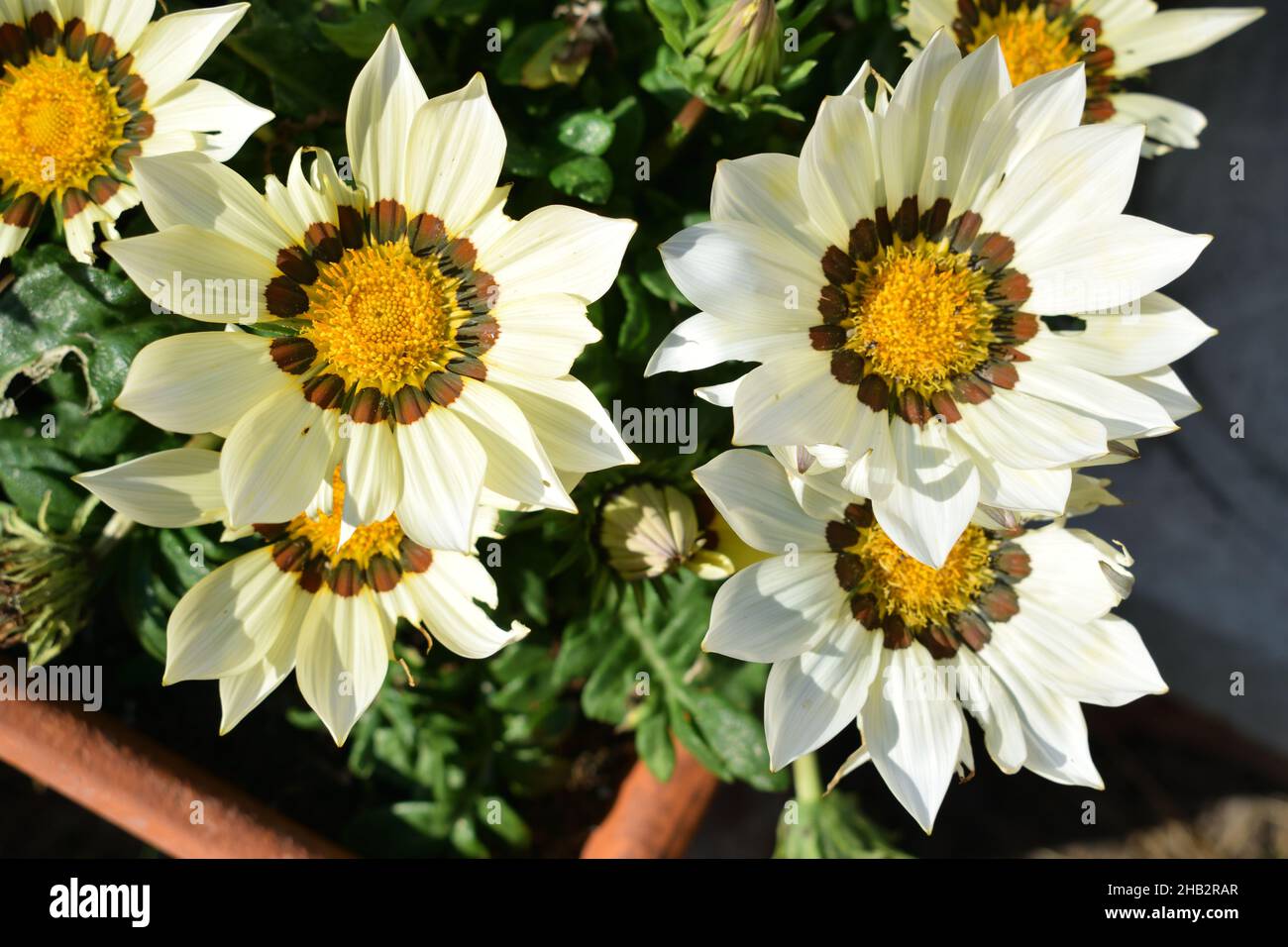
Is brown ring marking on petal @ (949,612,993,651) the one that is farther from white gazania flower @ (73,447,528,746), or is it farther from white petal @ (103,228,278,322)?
white petal @ (103,228,278,322)

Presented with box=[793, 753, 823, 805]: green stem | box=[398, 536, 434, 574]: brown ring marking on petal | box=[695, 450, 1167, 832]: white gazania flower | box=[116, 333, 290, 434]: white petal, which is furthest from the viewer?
box=[793, 753, 823, 805]: green stem

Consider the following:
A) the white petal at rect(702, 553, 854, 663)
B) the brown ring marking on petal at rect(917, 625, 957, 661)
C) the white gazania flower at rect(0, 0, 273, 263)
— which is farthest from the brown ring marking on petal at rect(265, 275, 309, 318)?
the brown ring marking on petal at rect(917, 625, 957, 661)

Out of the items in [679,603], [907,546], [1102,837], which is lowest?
[1102,837]

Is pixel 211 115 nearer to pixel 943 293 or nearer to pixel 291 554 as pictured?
pixel 291 554

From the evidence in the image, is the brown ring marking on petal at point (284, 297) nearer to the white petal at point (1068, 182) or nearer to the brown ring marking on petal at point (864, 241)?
the brown ring marking on petal at point (864, 241)

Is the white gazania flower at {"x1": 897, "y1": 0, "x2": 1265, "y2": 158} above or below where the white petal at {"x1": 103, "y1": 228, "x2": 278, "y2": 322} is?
above
